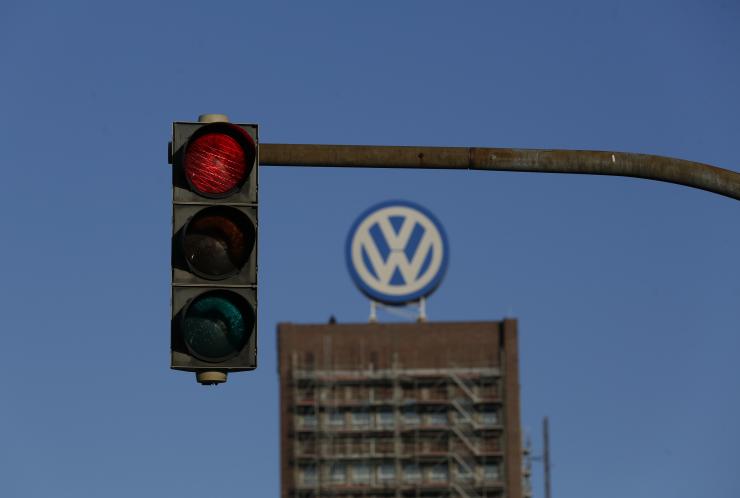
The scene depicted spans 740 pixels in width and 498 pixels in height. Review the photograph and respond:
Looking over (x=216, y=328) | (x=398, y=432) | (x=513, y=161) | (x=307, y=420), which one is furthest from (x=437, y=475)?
(x=216, y=328)

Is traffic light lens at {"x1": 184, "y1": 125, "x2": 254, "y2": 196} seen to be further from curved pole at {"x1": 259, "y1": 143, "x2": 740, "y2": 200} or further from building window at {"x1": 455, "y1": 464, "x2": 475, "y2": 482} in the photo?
building window at {"x1": 455, "y1": 464, "x2": 475, "y2": 482}

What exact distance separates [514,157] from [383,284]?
352 feet

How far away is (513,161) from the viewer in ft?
40.8

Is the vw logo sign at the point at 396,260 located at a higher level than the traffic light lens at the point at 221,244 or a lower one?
higher

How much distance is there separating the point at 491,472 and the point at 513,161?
14264 cm

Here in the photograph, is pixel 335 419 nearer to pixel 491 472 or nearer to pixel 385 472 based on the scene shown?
pixel 385 472

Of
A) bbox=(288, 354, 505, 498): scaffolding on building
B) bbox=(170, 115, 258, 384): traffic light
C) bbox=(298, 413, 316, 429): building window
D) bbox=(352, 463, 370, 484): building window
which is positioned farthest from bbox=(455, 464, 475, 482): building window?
bbox=(170, 115, 258, 384): traffic light

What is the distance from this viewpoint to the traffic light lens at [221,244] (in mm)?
11625

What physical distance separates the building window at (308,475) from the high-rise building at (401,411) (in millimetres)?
83

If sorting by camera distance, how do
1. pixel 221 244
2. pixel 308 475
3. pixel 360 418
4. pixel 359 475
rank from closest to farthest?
1. pixel 221 244
2. pixel 308 475
3. pixel 359 475
4. pixel 360 418

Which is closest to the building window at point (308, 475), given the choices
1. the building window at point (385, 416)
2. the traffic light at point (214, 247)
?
the building window at point (385, 416)

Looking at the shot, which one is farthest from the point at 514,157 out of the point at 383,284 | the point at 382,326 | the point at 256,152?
the point at 382,326

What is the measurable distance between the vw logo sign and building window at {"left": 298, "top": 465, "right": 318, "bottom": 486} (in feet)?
119

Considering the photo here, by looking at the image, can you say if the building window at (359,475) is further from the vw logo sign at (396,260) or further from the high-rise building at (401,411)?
the vw logo sign at (396,260)
